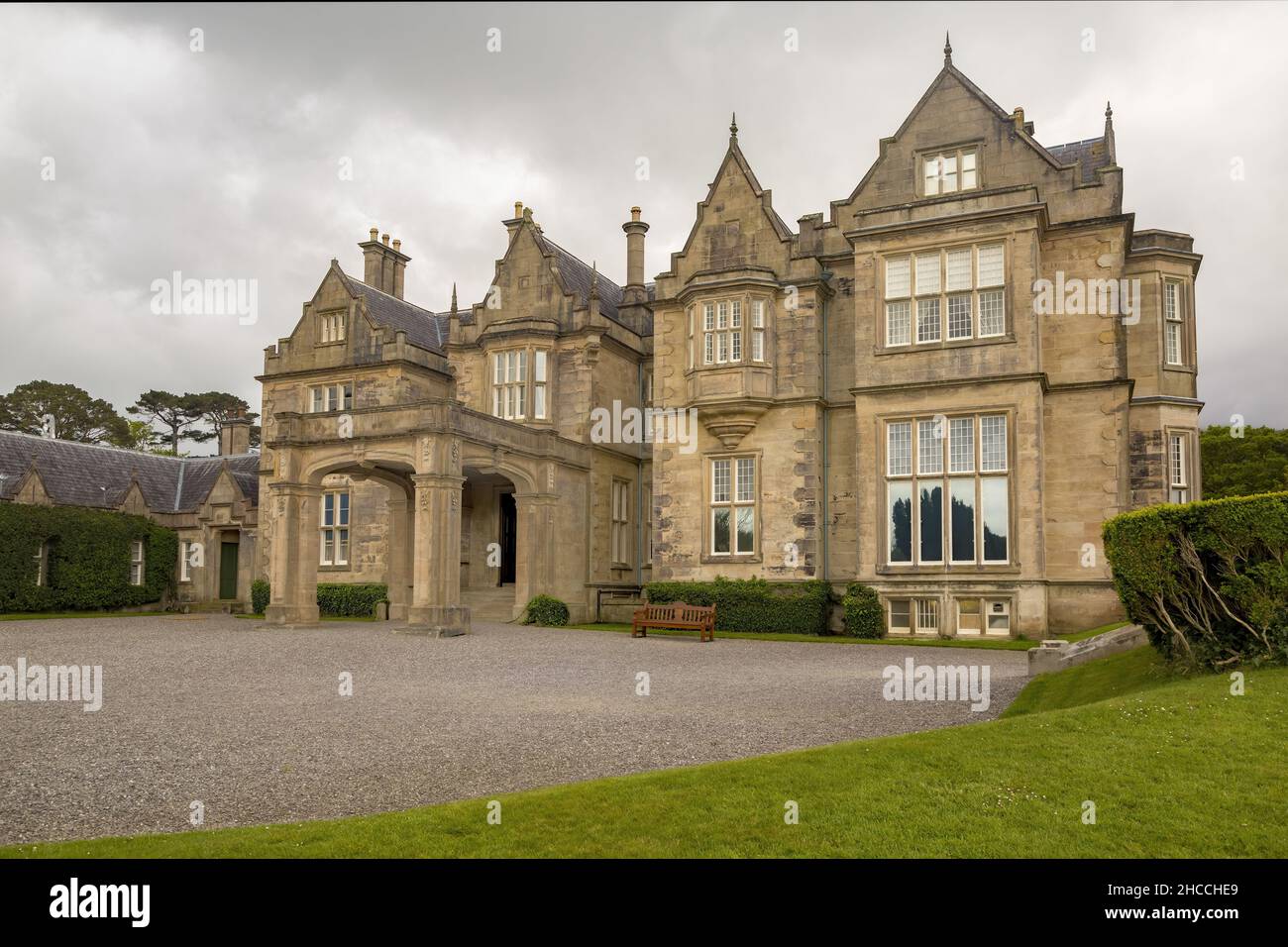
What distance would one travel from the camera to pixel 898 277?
25.1 meters

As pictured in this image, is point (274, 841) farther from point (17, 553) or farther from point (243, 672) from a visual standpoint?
point (17, 553)

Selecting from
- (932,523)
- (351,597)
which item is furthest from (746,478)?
(351,597)

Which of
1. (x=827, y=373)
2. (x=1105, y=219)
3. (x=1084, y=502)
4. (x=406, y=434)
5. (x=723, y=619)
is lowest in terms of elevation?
(x=723, y=619)

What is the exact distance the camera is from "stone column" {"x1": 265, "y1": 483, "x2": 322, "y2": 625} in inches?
1030

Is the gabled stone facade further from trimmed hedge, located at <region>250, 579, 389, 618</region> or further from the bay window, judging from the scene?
trimmed hedge, located at <region>250, 579, 389, 618</region>

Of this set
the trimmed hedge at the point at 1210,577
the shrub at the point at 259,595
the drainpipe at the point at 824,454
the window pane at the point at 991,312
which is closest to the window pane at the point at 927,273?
the window pane at the point at 991,312

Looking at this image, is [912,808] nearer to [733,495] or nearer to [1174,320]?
[733,495]

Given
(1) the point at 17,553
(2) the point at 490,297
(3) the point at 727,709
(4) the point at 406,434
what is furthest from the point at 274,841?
(1) the point at 17,553

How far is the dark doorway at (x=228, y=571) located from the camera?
40000 mm

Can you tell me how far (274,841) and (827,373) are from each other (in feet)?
76.2

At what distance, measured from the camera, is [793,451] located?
2695 cm

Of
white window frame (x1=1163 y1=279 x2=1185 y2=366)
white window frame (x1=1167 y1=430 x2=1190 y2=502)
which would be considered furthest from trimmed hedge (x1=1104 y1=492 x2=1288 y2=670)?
white window frame (x1=1163 y1=279 x2=1185 y2=366)

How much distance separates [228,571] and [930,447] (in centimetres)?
2992

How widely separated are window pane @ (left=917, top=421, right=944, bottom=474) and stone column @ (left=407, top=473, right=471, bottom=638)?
39.3 ft
